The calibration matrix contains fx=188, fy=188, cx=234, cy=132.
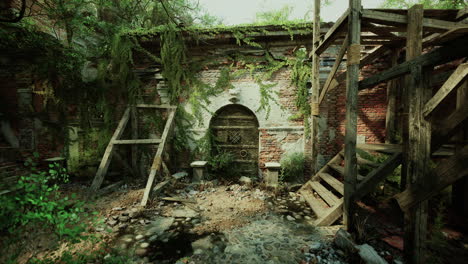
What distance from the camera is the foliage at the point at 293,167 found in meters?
5.48

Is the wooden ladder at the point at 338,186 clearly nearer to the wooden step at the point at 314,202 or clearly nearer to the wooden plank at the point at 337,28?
the wooden step at the point at 314,202

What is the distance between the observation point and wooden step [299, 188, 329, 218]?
3574 mm

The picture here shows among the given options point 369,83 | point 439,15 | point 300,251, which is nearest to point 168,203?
point 300,251

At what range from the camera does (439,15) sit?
365cm

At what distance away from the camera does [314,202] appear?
4.00 meters

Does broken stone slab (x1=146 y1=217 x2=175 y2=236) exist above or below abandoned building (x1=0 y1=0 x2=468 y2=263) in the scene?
below

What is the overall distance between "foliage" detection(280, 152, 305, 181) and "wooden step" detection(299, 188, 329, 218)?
75 centimetres

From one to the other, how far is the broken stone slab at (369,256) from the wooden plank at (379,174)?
818mm

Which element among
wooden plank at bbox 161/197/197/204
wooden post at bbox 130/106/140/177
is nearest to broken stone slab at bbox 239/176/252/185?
wooden plank at bbox 161/197/197/204

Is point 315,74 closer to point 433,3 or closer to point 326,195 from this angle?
point 326,195

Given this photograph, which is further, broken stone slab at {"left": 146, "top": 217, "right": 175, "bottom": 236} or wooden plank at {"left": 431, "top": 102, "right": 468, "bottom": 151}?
broken stone slab at {"left": 146, "top": 217, "right": 175, "bottom": 236}

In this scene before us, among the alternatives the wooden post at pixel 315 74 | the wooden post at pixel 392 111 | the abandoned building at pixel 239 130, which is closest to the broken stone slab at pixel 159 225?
the abandoned building at pixel 239 130

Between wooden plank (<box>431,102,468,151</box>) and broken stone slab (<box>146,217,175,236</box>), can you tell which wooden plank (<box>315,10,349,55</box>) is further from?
broken stone slab (<box>146,217,175,236</box>)

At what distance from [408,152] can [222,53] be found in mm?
5158
